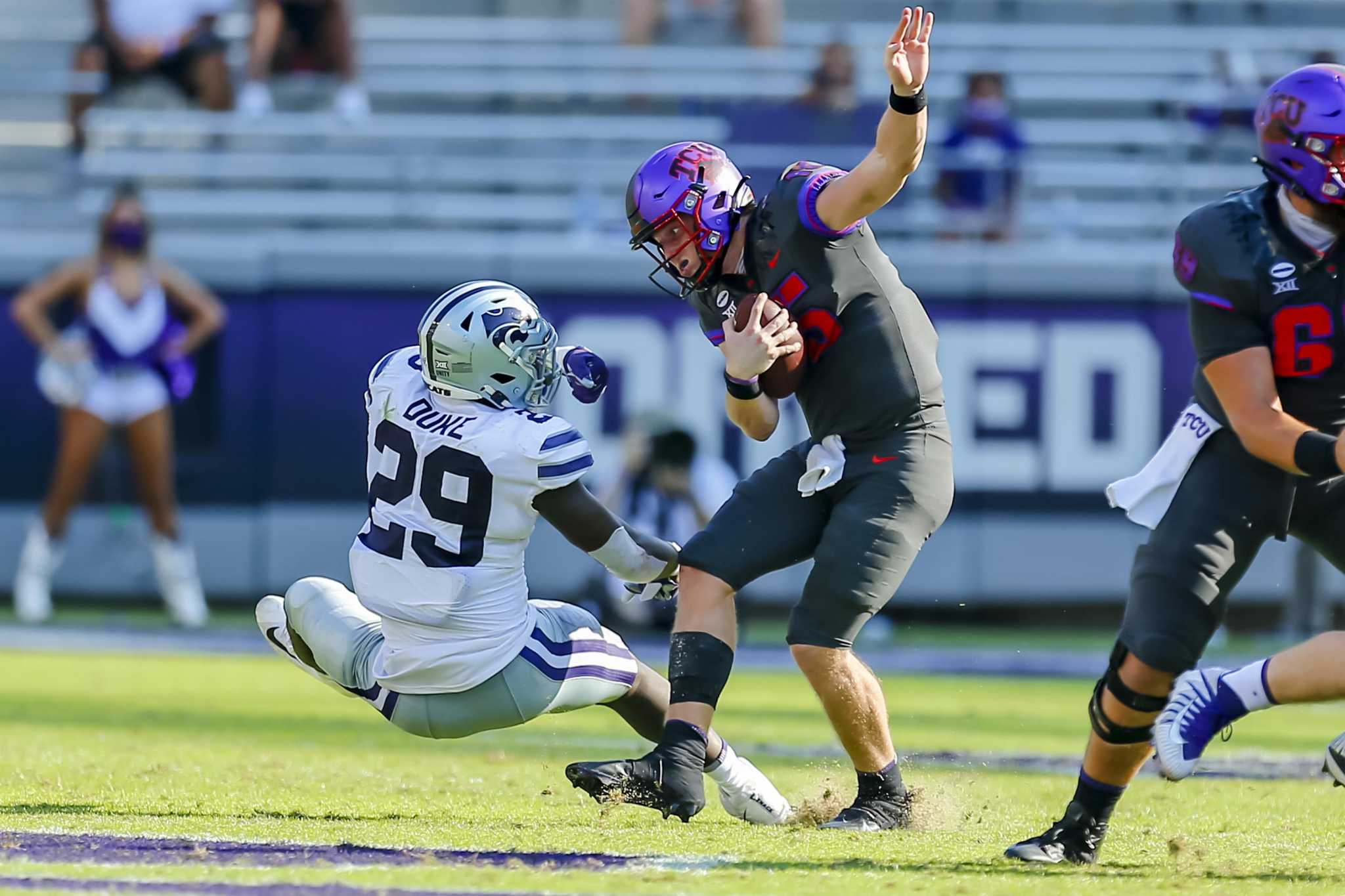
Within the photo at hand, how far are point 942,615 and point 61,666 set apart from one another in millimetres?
6194

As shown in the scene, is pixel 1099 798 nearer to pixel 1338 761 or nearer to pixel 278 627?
pixel 1338 761

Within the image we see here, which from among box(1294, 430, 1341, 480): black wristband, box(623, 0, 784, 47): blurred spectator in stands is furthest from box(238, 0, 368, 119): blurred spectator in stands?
box(1294, 430, 1341, 480): black wristband

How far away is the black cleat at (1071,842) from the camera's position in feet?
14.3

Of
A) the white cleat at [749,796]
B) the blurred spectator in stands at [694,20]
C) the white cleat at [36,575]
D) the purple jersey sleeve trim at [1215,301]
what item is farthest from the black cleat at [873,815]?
the blurred spectator in stands at [694,20]

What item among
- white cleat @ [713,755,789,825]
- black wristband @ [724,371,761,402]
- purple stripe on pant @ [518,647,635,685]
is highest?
black wristband @ [724,371,761,402]

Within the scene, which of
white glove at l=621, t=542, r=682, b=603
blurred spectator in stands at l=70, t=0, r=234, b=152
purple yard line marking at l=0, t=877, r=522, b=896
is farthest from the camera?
blurred spectator in stands at l=70, t=0, r=234, b=152

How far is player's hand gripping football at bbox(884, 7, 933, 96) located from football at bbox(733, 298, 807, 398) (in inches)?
25.4

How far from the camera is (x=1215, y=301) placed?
4.22 metres

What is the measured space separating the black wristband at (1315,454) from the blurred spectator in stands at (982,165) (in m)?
8.83

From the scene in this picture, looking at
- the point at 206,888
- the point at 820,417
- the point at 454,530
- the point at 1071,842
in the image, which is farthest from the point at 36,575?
the point at 1071,842

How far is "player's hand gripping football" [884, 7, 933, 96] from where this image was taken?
4.58 metres

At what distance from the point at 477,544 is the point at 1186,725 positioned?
1.80 m

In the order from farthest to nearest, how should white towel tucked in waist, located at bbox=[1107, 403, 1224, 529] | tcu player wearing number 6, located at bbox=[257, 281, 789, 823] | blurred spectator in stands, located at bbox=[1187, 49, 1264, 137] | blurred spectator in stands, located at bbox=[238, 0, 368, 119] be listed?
blurred spectator in stands, located at bbox=[238, 0, 368, 119]
blurred spectator in stands, located at bbox=[1187, 49, 1264, 137]
tcu player wearing number 6, located at bbox=[257, 281, 789, 823]
white towel tucked in waist, located at bbox=[1107, 403, 1224, 529]

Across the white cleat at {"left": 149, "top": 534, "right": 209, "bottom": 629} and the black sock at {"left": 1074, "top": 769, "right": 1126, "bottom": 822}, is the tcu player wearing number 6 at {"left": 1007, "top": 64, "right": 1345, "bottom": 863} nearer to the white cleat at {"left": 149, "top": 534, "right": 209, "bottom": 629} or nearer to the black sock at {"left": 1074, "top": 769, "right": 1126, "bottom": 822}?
the black sock at {"left": 1074, "top": 769, "right": 1126, "bottom": 822}
